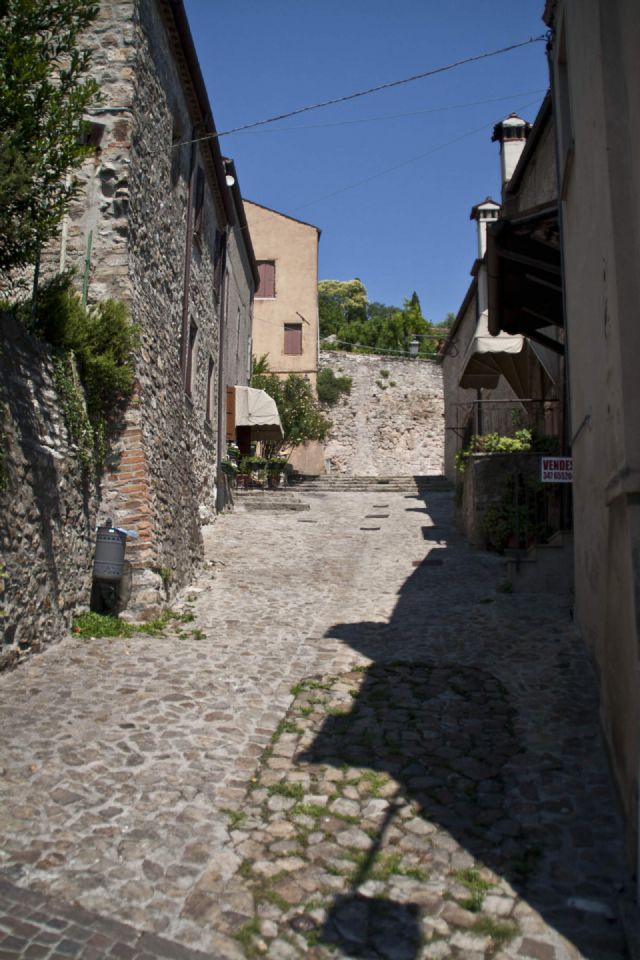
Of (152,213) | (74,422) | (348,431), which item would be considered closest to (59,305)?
(74,422)

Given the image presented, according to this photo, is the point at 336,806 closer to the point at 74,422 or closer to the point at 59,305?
the point at 74,422

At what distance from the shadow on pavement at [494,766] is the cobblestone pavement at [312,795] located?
14 mm

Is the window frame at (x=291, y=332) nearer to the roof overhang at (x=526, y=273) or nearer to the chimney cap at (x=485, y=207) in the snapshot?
the chimney cap at (x=485, y=207)

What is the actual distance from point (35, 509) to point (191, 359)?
6.94 meters

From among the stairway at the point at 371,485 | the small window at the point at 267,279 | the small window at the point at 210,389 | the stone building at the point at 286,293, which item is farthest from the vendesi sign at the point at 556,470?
the small window at the point at 267,279

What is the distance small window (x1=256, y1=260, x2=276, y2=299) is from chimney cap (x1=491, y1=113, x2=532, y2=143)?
1322 cm

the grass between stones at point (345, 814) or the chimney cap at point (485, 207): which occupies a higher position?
the chimney cap at point (485, 207)

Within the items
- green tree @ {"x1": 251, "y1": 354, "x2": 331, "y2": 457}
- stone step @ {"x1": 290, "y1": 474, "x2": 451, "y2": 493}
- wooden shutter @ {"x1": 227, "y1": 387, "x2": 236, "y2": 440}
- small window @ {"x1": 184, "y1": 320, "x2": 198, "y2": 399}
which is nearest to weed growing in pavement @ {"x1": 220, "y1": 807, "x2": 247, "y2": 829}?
small window @ {"x1": 184, "y1": 320, "x2": 198, "y2": 399}

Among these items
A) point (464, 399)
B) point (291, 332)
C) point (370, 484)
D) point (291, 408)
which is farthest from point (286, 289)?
point (464, 399)

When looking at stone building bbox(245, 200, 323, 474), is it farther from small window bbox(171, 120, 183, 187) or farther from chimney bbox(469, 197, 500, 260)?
small window bbox(171, 120, 183, 187)

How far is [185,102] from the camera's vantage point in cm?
1131

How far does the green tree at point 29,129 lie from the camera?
5211 millimetres

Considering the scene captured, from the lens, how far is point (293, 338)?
2705cm

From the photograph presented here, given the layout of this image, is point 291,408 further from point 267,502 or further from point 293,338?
point 267,502
